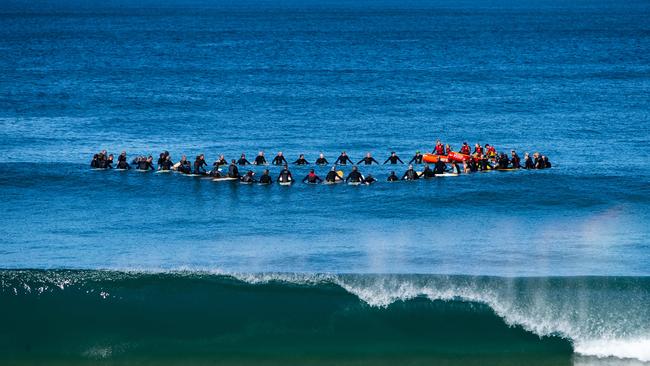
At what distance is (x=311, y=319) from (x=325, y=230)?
1865 centimetres

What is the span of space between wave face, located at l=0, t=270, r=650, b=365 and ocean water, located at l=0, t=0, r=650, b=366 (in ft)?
0.24

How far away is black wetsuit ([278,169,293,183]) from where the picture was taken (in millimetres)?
62438

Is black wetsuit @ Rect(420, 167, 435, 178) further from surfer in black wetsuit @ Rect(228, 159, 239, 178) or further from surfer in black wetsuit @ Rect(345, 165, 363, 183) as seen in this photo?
surfer in black wetsuit @ Rect(228, 159, 239, 178)

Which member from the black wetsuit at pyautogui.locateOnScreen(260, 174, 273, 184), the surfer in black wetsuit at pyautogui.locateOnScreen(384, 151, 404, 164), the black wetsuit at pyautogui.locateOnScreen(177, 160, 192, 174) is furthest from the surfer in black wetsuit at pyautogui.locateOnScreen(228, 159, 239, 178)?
the surfer in black wetsuit at pyautogui.locateOnScreen(384, 151, 404, 164)

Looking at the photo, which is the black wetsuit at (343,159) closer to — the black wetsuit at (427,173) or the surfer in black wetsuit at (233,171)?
the black wetsuit at (427,173)

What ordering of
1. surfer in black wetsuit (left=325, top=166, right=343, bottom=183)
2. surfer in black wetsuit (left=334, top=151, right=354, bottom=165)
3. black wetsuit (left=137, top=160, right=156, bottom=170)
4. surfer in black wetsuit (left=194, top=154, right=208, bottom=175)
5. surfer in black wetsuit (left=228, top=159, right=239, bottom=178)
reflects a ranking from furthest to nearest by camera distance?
surfer in black wetsuit (left=334, top=151, right=354, bottom=165)
black wetsuit (left=137, top=160, right=156, bottom=170)
surfer in black wetsuit (left=194, top=154, right=208, bottom=175)
surfer in black wetsuit (left=228, top=159, right=239, bottom=178)
surfer in black wetsuit (left=325, top=166, right=343, bottom=183)

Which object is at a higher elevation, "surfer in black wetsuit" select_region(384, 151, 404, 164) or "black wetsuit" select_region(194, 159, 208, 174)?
"surfer in black wetsuit" select_region(384, 151, 404, 164)

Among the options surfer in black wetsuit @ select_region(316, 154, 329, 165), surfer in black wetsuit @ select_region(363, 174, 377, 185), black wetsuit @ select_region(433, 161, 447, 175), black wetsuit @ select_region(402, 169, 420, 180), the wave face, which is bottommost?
the wave face

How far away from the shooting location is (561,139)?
82188 mm

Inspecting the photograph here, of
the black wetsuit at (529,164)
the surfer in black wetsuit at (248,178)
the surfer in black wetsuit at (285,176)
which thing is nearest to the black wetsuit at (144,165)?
the surfer in black wetsuit at (248,178)

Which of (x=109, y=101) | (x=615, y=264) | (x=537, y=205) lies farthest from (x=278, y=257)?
(x=109, y=101)

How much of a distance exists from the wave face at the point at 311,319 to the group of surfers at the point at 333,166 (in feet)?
87.4

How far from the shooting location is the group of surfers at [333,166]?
62719 mm

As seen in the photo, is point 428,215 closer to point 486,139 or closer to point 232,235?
point 232,235
